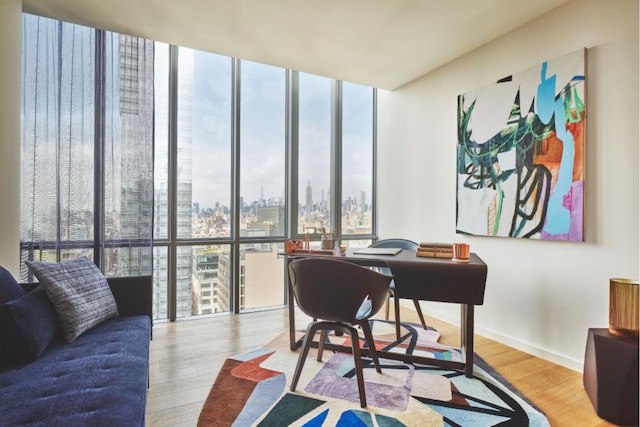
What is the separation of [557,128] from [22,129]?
4.00 metres

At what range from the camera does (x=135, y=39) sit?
309cm

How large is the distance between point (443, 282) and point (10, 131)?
307 centimetres

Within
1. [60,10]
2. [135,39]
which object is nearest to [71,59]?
[60,10]

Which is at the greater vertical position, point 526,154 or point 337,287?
point 526,154

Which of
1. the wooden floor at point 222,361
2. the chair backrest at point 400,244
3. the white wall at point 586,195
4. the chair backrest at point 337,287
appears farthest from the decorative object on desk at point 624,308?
the chair backrest at point 400,244

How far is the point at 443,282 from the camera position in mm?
2156

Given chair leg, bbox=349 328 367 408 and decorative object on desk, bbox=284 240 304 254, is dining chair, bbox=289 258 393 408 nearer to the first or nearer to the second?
chair leg, bbox=349 328 367 408

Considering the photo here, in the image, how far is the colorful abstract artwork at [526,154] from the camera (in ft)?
7.95

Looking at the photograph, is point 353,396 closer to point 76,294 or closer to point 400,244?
point 400,244

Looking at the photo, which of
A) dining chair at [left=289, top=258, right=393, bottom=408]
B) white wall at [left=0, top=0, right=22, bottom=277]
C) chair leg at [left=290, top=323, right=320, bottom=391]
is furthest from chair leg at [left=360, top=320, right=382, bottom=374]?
white wall at [left=0, top=0, right=22, bottom=277]

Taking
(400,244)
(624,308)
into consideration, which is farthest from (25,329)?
(624,308)

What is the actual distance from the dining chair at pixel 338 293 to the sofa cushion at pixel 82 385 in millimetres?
871

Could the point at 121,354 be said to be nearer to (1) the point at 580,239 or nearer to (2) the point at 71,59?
(2) the point at 71,59

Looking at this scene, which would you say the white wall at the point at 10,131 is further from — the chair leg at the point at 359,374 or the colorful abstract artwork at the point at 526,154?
the colorful abstract artwork at the point at 526,154
